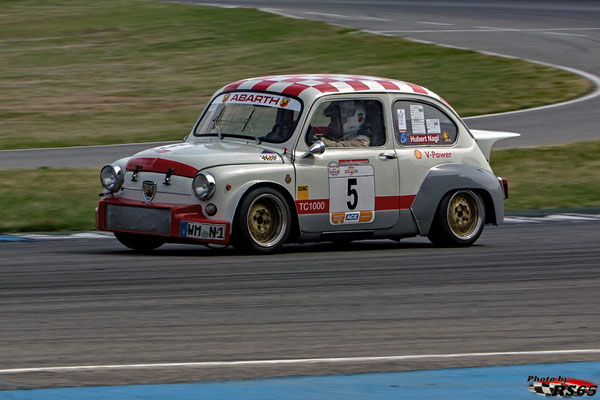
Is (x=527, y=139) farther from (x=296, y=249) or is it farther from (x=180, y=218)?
(x=180, y=218)

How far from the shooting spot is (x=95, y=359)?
6.06 m

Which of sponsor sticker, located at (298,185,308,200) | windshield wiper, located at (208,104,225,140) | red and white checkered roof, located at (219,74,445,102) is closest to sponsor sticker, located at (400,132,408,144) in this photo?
red and white checkered roof, located at (219,74,445,102)

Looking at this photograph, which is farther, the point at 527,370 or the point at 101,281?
the point at 101,281

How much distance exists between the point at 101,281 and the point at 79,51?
80.9 ft

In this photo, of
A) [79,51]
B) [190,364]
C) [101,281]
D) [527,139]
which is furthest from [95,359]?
[79,51]

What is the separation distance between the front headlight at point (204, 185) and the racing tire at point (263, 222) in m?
0.28

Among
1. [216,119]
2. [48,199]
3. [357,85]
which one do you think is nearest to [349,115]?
[357,85]

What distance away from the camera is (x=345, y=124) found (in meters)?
10.6

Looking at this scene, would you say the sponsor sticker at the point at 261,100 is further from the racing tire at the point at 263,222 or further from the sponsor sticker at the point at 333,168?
the racing tire at the point at 263,222

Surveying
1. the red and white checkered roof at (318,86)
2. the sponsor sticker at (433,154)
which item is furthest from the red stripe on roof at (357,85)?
the sponsor sticker at (433,154)

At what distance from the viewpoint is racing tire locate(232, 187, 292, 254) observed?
9828mm

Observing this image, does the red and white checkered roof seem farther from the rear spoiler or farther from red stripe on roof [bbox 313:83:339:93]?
the rear spoiler

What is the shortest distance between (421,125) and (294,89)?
1.23 m

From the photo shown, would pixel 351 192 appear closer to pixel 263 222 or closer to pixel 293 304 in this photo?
pixel 263 222
